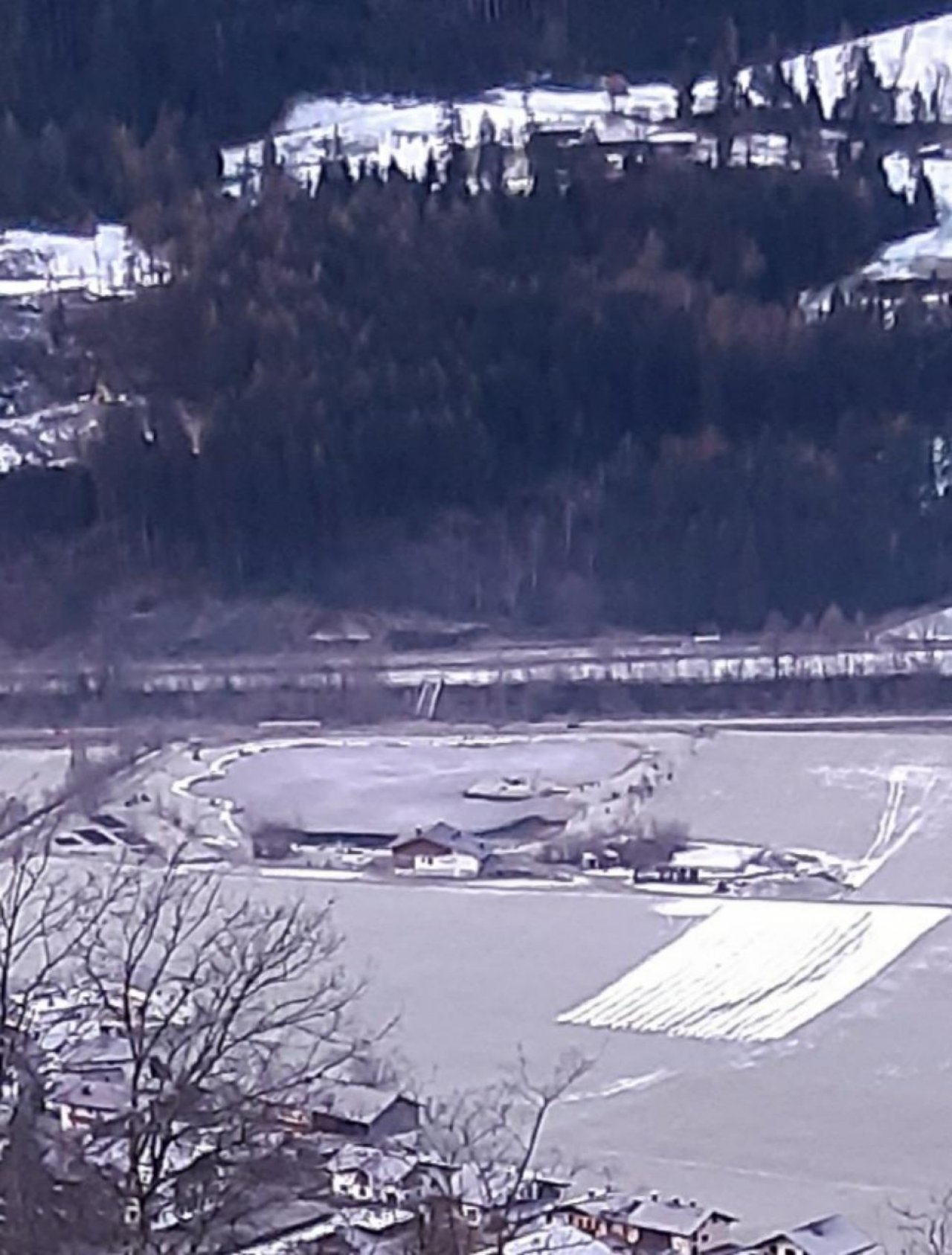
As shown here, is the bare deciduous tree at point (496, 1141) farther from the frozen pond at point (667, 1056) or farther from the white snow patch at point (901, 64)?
the white snow patch at point (901, 64)

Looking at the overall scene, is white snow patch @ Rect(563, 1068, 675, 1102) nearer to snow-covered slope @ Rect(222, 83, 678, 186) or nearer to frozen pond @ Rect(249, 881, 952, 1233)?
frozen pond @ Rect(249, 881, 952, 1233)

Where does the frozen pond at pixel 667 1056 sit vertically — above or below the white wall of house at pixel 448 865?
above

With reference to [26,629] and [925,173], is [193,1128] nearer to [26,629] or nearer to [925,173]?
[26,629]

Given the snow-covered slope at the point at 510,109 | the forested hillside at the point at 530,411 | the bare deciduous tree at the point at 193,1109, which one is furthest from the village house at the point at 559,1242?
the snow-covered slope at the point at 510,109

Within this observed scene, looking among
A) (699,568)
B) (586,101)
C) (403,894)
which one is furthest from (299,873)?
(586,101)

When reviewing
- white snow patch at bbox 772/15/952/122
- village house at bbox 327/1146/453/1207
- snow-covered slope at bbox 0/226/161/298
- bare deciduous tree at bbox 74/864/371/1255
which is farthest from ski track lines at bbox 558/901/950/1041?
white snow patch at bbox 772/15/952/122

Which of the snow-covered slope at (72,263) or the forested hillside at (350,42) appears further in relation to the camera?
the forested hillside at (350,42)
